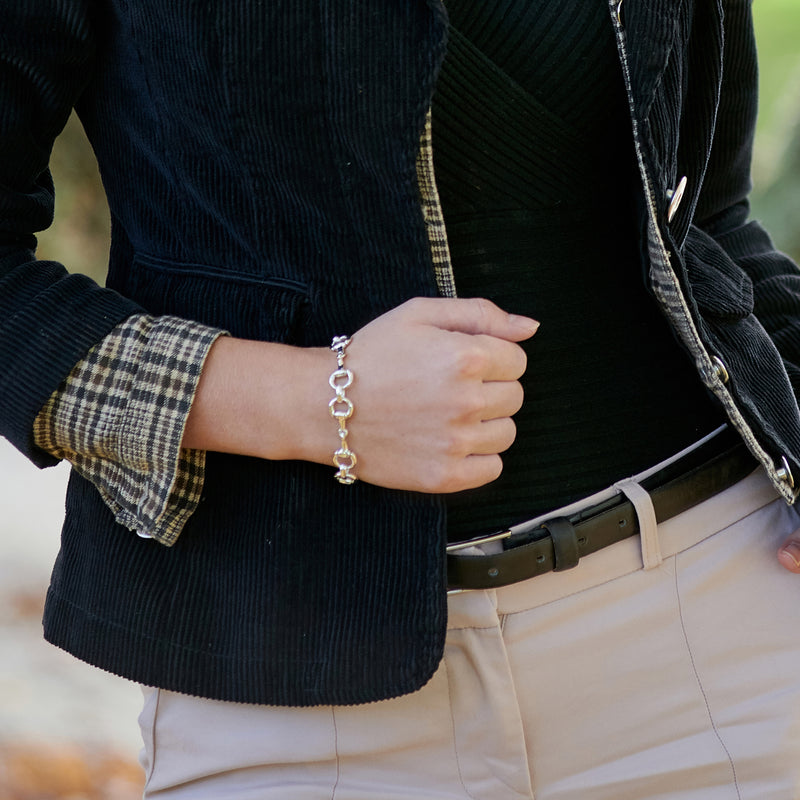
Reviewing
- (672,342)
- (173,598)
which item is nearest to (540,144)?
(672,342)

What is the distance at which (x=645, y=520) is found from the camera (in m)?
1.06

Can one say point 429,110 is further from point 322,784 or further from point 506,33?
point 322,784

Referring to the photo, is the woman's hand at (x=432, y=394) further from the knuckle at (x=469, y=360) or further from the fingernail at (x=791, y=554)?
the fingernail at (x=791, y=554)

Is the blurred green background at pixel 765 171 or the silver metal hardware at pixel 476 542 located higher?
the silver metal hardware at pixel 476 542

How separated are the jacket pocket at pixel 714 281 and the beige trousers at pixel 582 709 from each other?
210 mm

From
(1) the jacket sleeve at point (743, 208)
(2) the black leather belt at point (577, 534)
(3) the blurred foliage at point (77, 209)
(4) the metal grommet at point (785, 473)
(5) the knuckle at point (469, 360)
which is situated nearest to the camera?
(5) the knuckle at point (469, 360)

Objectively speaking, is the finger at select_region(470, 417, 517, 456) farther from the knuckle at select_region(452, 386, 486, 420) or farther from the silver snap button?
the silver snap button

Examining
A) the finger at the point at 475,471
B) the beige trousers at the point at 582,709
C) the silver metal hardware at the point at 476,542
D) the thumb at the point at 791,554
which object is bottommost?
the beige trousers at the point at 582,709

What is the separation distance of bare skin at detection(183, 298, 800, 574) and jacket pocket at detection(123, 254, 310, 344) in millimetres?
49

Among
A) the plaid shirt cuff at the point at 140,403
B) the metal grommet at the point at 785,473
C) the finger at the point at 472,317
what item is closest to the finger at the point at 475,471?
the finger at the point at 472,317

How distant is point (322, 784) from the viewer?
3.30ft

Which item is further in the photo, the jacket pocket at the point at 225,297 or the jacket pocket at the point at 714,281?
the jacket pocket at the point at 714,281

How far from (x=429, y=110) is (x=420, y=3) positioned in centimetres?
9

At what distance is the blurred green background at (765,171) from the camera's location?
11.8 ft
